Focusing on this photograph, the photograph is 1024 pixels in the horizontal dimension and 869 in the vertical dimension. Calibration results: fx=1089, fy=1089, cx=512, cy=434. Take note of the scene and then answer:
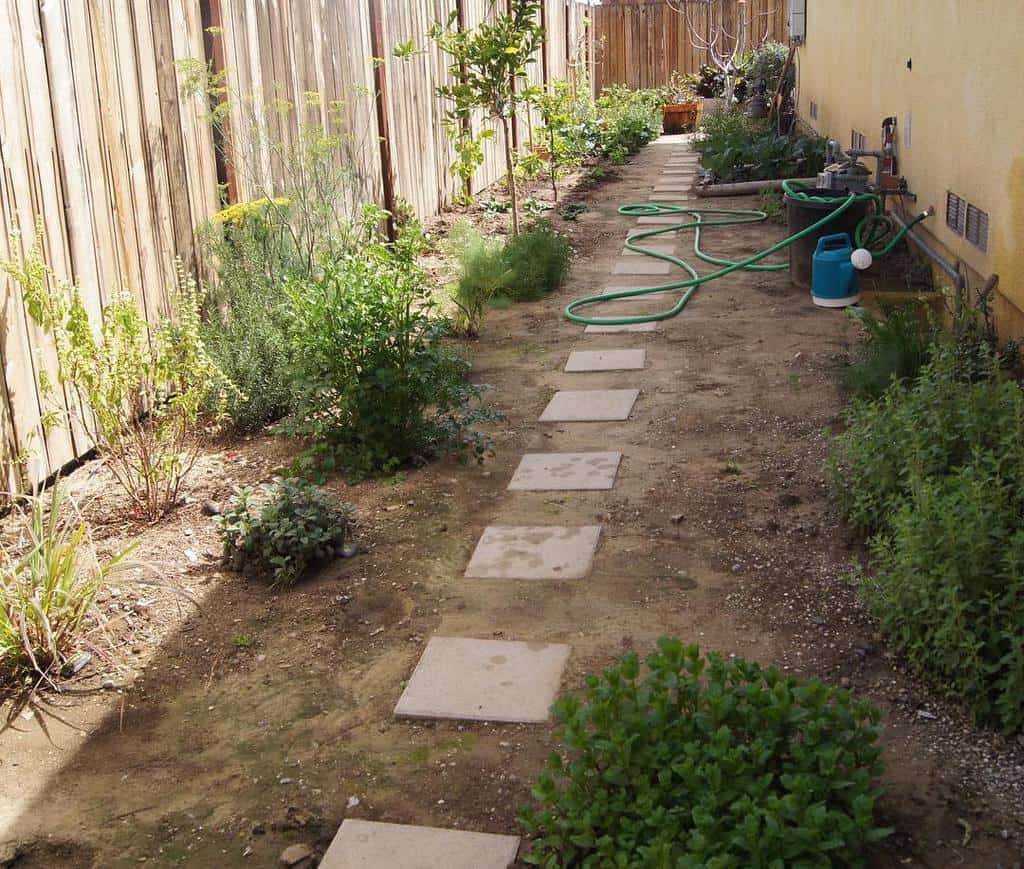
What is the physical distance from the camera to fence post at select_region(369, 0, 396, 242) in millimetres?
7891

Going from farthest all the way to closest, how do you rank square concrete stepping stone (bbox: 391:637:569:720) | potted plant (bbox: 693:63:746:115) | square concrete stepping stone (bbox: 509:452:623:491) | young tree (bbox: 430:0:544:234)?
potted plant (bbox: 693:63:746:115) < young tree (bbox: 430:0:544:234) < square concrete stepping stone (bbox: 509:452:623:491) < square concrete stepping stone (bbox: 391:637:569:720)

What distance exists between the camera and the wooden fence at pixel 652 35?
20.3 m

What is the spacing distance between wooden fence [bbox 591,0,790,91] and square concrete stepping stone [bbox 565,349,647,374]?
15.9 m

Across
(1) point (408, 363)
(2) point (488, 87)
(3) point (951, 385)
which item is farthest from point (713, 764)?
(2) point (488, 87)

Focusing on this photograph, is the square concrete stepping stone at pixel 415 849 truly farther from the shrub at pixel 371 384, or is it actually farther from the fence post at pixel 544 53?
the fence post at pixel 544 53

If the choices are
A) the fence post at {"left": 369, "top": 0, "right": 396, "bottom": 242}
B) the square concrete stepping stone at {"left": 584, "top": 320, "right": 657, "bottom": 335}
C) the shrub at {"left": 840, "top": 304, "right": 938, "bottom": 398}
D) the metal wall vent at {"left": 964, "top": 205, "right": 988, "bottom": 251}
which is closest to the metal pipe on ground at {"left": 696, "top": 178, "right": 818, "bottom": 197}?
the fence post at {"left": 369, "top": 0, "right": 396, "bottom": 242}

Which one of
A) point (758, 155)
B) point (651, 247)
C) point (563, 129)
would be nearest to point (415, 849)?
point (651, 247)

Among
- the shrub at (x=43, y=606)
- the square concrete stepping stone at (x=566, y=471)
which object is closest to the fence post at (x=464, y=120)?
the square concrete stepping stone at (x=566, y=471)

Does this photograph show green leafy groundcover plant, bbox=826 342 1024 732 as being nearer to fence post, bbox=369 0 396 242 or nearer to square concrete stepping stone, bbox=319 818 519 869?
square concrete stepping stone, bbox=319 818 519 869

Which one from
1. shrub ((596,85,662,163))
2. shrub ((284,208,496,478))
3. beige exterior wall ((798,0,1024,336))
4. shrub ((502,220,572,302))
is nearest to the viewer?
shrub ((284,208,496,478))

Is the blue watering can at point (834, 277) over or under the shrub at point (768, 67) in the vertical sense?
under

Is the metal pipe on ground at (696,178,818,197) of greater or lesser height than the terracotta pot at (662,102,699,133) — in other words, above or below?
below

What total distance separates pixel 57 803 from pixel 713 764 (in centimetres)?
156

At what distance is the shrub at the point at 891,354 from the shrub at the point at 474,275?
239cm
